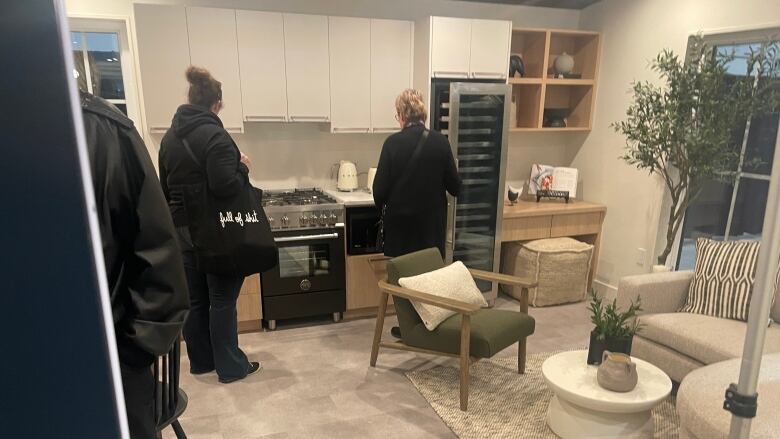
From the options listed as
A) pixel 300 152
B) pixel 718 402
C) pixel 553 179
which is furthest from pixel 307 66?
pixel 718 402

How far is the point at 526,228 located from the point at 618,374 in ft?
6.70

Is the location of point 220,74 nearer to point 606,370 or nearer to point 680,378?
point 606,370

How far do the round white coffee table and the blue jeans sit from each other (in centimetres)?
166

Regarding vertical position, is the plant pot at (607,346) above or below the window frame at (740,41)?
below

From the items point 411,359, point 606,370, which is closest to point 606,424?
point 606,370

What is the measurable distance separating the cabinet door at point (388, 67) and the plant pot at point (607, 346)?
2.17 meters

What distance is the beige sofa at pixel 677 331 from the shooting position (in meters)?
2.44

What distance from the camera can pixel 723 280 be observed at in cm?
275

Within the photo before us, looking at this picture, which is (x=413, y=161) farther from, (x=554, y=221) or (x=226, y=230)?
(x=554, y=221)

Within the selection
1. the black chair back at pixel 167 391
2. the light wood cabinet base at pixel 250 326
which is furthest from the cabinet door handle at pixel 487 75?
the black chair back at pixel 167 391

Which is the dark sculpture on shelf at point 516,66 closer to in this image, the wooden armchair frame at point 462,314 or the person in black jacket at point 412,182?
the person in black jacket at point 412,182

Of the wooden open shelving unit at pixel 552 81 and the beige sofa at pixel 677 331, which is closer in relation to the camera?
the beige sofa at pixel 677 331

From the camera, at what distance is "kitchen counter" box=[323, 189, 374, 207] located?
353 centimetres

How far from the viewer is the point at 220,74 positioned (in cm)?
337
